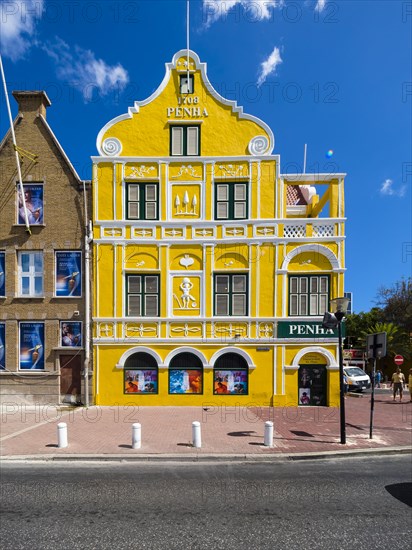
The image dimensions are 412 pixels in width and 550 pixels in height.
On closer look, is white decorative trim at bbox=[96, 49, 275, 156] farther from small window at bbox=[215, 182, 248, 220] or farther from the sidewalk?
the sidewalk

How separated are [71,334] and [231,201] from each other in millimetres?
9707

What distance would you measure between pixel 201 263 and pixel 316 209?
7594 mm

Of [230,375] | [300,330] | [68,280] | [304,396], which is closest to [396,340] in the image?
[304,396]

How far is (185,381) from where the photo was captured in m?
14.6

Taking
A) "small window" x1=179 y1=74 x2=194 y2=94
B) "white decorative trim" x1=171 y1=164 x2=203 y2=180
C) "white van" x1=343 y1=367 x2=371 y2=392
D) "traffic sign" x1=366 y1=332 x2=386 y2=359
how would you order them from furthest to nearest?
"white van" x1=343 y1=367 x2=371 y2=392 → "small window" x1=179 y1=74 x2=194 y2=94 → "white decorative trim" x1=171 y1=164 x2=203 y2=180 → "traffic sign" x1=366 y1=332 x2=386 y2=359

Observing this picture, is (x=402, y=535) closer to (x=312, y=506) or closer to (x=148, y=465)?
(x=312, y=506)

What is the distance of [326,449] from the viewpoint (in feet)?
29.7

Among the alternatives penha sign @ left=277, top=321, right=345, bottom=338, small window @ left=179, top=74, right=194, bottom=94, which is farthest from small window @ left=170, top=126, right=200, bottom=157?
penha sign @ left=277, top=321, right=345, bottom=338

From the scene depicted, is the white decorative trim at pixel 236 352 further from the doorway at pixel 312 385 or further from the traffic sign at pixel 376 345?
the traffic sign at pixel 376 345

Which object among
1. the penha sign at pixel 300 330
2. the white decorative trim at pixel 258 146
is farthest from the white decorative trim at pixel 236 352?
the white decorative trim at pixel 258 146

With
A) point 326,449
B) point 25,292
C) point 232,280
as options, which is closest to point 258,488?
point 326,449

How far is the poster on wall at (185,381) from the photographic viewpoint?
14594mm

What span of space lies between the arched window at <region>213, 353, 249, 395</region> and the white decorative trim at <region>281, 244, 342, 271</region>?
482 centimetres

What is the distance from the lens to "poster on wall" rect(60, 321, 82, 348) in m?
14.7
